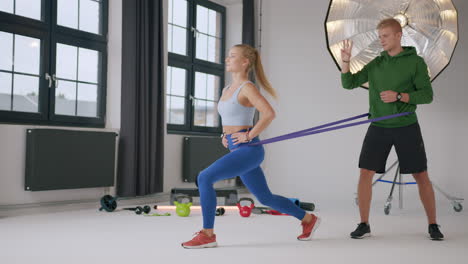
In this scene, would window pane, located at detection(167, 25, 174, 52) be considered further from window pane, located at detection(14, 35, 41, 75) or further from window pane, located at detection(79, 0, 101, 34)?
window pane, located at detection(14, 35, 41, 75)

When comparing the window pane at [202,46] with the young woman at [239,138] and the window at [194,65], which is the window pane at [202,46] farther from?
the young woman at [239,138]

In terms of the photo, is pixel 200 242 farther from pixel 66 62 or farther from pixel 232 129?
pixel 66 62

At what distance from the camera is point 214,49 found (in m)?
6.95

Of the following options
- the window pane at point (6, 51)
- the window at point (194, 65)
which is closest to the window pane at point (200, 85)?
the window at point (194, 65)

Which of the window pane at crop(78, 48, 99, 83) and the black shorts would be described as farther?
A: the window pane at crop(78, 48, 99, 83)

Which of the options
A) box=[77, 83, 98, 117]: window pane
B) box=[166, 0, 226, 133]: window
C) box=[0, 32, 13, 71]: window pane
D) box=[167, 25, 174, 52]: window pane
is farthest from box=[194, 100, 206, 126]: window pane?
box=[0, 32, 13, 71]: window pane

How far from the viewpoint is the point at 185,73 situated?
642cm

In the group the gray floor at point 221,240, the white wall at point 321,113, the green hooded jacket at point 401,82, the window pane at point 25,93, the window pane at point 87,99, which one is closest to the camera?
the gray floor at point 221,240

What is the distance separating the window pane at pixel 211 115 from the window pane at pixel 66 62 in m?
2.09

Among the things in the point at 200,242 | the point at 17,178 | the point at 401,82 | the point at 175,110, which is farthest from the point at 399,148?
the point at 175,110

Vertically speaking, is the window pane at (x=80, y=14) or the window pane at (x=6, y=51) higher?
the window pane at (x=80, y=14)

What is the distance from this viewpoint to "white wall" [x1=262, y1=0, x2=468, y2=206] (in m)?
5.36

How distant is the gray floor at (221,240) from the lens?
275 cm

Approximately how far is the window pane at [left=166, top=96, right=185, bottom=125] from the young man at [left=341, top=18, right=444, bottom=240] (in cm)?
306
